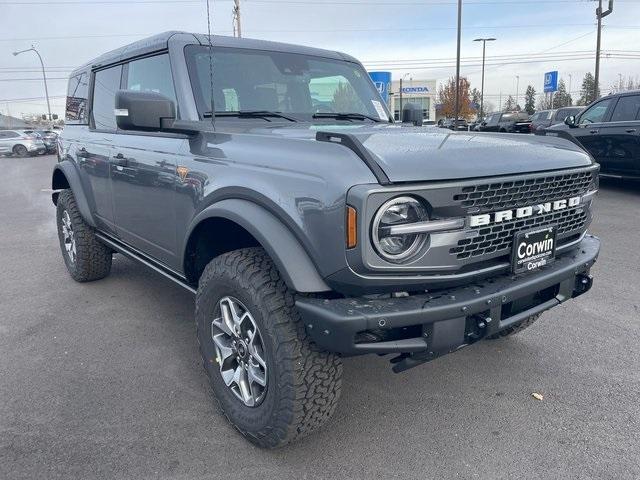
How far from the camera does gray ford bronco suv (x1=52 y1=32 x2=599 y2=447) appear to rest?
2047 millimetres

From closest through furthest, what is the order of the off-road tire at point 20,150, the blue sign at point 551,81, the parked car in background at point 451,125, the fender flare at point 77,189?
the fender flare at point 77,189 → the parked car in background at point 451,125 → the off-road tire at point 20,150 → the blue sign at point 551,81

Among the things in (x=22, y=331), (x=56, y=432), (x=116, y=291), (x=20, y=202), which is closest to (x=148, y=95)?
(x=56, y=432)

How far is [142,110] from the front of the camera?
2699 mm

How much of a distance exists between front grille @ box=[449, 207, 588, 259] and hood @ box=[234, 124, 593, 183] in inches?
8.9

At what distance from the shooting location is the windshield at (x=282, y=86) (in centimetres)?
322

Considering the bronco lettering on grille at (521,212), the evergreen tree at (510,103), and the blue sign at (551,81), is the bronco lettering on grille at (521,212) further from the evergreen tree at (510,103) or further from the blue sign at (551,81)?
the evergreen tree at (510,103)

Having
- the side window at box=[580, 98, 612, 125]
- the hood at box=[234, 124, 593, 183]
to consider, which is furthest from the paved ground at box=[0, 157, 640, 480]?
the side window at box=[580, 98, 612, 125]

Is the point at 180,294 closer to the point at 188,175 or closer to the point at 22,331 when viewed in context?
the point at 22,331

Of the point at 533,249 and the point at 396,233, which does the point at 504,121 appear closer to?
the point at 533,249

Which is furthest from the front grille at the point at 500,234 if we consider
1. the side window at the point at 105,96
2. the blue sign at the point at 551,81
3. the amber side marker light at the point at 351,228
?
the blue sign at the point at 551,81

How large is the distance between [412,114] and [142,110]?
2370 millimetres

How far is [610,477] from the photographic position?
230 cm

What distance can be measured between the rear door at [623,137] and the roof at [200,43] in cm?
684

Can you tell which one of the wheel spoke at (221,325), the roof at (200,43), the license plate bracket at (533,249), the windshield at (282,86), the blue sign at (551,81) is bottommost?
the wheel spoke at (221,325)
